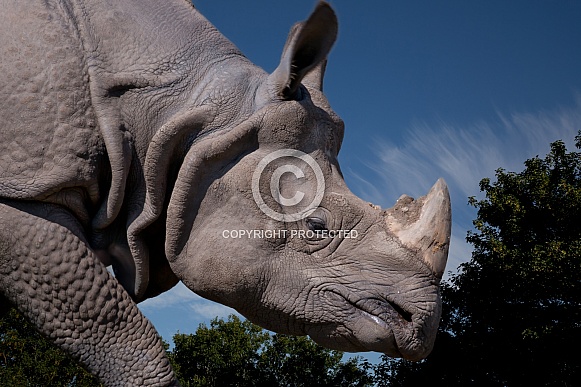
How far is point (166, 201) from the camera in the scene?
3910 millimetres

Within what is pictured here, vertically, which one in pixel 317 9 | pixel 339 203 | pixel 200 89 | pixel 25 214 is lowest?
pixel 25 214

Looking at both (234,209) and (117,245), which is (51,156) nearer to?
(117,245)

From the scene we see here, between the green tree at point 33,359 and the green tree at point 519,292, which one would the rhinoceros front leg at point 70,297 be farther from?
the green tree at point 519,292

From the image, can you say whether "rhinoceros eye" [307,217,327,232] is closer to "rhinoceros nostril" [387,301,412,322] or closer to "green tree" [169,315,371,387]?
"rhinoceros nostril" [387,301,412,322]

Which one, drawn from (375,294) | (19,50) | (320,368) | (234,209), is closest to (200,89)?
(234,209)

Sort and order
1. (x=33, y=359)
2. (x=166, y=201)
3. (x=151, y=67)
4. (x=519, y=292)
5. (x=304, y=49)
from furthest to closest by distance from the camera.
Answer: (x=519, y=292), (x=33, y=359), (x=166, y=201), (x=151, y=67), (x=304, y=49)

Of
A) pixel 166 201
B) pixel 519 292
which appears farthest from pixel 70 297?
pixel 519 292

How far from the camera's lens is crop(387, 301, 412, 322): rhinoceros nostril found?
3.48 m

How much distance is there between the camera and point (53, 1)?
3.80 meters

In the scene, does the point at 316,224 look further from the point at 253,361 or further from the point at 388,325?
the point at 253,361

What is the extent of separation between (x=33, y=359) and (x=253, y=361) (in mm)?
9694

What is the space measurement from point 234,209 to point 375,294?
86cm

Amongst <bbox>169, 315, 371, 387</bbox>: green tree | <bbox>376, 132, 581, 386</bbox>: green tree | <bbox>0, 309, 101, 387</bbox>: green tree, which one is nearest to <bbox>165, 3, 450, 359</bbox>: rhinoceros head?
<bbox>0, 309, 101, 387</bbox>: green tree

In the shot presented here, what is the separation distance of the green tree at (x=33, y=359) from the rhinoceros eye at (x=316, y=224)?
405 inches
